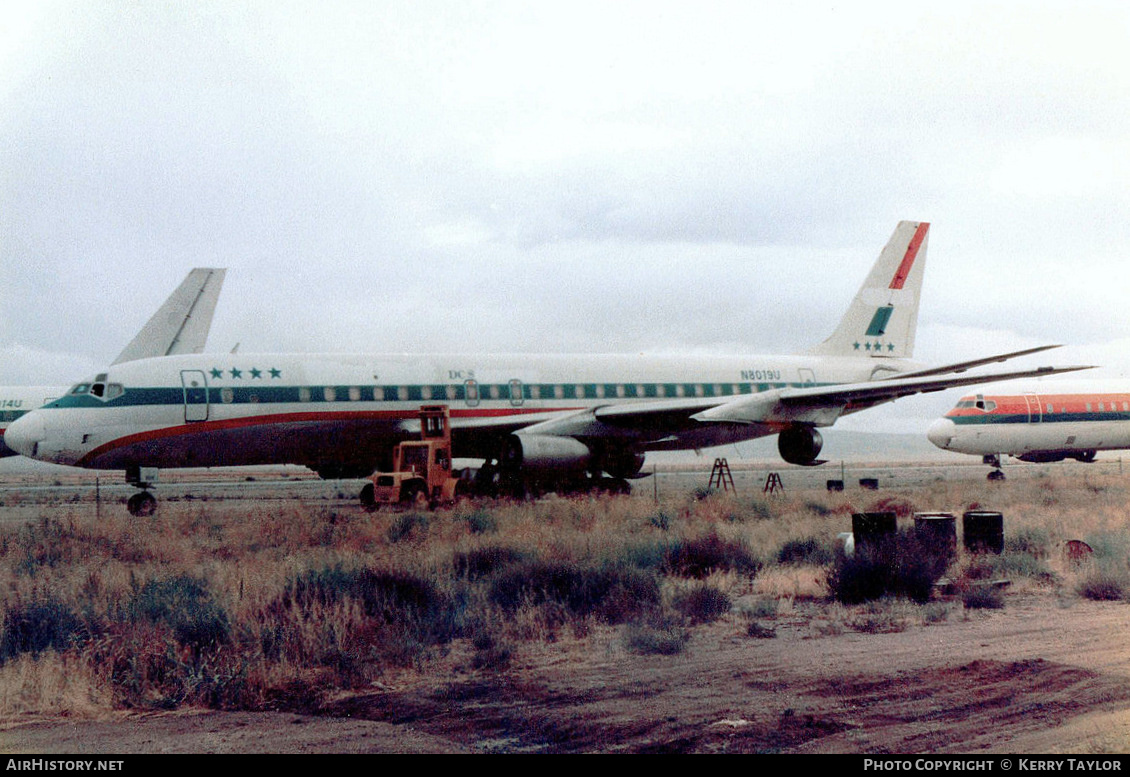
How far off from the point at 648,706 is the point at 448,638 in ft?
10.1

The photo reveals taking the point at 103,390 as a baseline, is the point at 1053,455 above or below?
below

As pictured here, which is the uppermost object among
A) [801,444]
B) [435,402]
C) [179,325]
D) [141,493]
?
[179,325]

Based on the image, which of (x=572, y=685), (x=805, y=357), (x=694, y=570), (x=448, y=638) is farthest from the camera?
(x=805, y=357)

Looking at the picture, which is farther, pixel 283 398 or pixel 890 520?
pixel 283 398

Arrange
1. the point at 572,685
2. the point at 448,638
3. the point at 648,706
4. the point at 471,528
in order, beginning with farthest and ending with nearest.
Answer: the point at 471,528 → the point at 448,638 → the point at 572,685 → the point at 648,706

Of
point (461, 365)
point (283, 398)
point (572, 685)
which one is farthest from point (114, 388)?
point (572, 685)

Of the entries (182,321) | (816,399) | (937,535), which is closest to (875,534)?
(937,535)

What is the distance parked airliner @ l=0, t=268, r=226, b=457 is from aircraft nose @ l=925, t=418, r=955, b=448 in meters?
28.8

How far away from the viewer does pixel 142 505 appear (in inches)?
898

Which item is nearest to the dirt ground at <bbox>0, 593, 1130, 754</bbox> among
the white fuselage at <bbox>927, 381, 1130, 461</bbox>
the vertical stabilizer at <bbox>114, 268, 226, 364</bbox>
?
the white fuselage at <bbox>927, 381, 1130, 461</bbox>

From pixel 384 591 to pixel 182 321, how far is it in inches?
1382

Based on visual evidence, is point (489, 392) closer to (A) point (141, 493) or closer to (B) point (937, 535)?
(A) point (141, 493)
